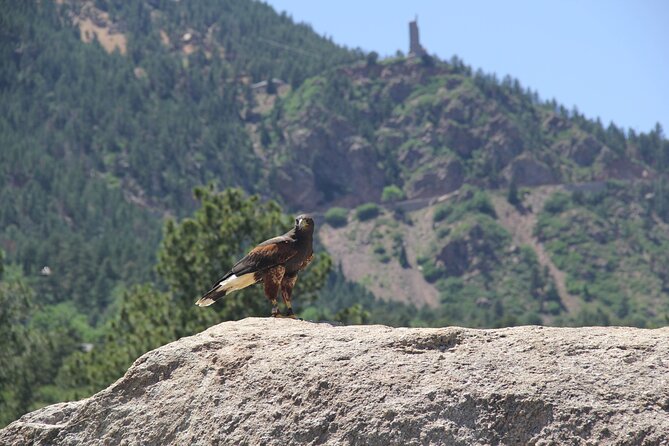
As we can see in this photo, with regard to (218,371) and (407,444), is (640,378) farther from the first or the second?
(218,371)

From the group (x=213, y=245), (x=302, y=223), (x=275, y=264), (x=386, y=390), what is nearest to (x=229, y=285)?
(x=275, y=264)

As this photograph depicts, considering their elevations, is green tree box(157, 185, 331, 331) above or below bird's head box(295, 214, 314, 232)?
below

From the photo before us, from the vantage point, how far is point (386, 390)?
980 cm

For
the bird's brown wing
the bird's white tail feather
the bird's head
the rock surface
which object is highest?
the bird's head

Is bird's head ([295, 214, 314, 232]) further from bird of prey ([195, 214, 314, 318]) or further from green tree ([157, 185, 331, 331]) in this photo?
green tree ([157, 185, 331, 331])

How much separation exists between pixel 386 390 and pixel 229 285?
11.3 feet

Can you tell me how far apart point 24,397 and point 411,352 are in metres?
41.2

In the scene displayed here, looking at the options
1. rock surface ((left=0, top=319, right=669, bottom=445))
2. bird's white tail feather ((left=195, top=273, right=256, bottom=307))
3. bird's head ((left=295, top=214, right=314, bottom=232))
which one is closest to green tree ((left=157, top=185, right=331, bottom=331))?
bird's white tail feather ((left=195, top=273, right=256, bottom=307))

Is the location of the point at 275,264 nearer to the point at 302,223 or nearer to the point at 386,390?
the point at 302,223

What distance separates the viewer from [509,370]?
9.58 meters

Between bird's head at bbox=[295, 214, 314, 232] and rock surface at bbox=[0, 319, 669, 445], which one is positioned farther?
bird's head at bbox=[295, 214, 314, 232]

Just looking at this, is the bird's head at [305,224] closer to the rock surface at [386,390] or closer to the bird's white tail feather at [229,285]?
the bird's white tail feather at [229,285]

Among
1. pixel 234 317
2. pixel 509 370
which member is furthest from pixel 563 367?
pixel 234 317

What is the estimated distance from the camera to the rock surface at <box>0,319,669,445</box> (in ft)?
30.1
